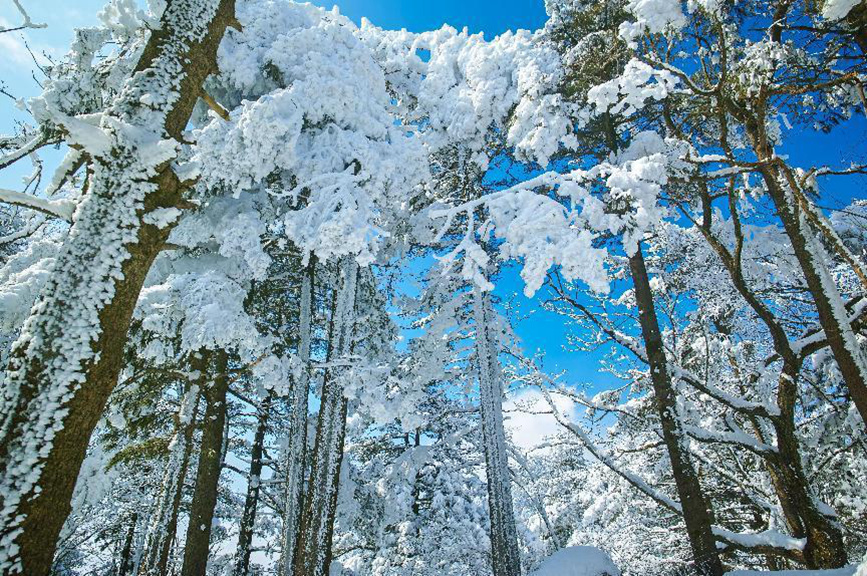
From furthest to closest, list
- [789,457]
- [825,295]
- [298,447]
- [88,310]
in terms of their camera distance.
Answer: [298,447] < [789,457] < [825,295] < [88,310]

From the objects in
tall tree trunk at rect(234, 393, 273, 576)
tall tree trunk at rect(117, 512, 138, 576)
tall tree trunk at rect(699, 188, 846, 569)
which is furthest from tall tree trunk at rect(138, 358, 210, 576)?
tall tree trunk at rect(117, 512, 138, 576)

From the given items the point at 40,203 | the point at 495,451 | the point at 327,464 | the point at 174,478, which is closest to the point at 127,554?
→ the point at 174,478

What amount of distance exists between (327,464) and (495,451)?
3400 millimetres

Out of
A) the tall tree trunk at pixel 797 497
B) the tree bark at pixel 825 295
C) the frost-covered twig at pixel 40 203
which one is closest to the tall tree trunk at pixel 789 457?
the tall tree trunk at pixel 797 497

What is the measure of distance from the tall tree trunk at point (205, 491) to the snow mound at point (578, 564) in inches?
244

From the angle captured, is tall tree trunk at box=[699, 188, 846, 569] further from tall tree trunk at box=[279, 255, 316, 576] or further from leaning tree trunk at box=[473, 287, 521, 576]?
tall tree trunk at box=[279, 255, 316, 576]

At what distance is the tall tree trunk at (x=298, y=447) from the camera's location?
27.1ft

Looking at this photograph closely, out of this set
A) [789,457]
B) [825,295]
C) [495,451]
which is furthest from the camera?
[495,451]

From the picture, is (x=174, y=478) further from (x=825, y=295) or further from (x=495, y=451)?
(x=825, y=295)

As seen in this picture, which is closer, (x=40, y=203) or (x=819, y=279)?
(x=40, y=203)

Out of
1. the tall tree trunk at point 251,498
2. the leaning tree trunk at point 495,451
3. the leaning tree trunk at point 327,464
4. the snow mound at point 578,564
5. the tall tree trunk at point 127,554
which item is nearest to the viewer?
the snow mound at point 578,564

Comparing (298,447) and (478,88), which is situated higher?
(478,88)

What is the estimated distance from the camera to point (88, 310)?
2680 millimetres

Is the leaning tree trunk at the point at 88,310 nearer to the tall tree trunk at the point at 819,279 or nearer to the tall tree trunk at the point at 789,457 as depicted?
the tall tree trunk at the point at 819,279
